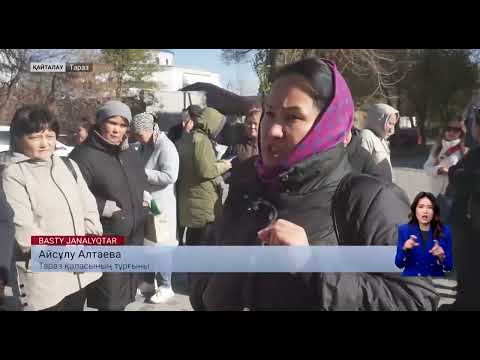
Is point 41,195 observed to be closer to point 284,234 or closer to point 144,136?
point 144,136

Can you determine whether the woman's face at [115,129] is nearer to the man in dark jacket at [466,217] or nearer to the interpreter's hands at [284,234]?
the interpreter's hands at [284,234]

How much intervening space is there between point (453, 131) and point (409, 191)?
50cm

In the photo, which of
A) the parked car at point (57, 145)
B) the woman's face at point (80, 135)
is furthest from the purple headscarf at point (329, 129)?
the parked car at point (57, 145)

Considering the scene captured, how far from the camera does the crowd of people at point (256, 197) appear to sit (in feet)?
9.84

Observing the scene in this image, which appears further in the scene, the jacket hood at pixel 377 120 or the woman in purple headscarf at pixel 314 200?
the jacket hood at pixel 377 120

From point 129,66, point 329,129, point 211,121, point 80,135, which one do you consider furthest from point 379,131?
point 80,135

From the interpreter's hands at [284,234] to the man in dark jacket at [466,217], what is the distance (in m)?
1.03

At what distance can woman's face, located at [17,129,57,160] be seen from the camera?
10.3 feet

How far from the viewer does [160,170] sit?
326 centimetres

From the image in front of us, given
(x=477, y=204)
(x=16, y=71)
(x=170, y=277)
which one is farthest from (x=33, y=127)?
(x=477, y=204)

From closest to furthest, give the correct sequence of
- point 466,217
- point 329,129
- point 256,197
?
point 329,129
point 256,197
point 466,217

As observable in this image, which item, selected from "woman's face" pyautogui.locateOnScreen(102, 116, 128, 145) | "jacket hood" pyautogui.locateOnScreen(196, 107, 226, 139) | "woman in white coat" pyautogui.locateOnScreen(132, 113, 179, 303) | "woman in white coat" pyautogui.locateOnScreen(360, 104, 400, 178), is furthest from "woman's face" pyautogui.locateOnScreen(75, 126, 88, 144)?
"woman in white coat" pyautogui.locateOnScreen(360, 104, 400, 178)
